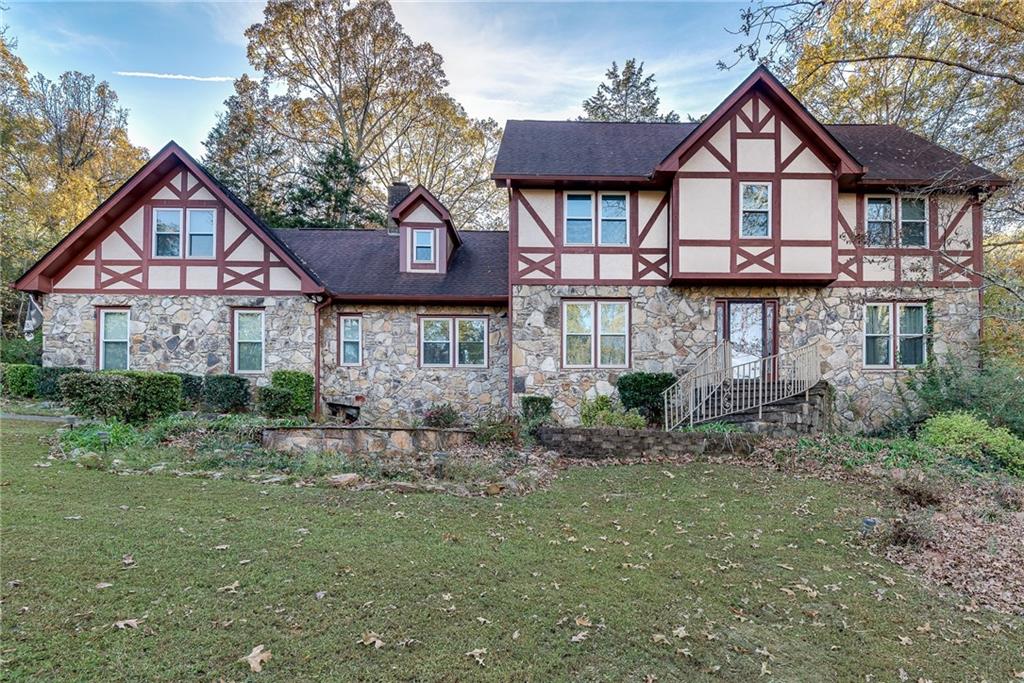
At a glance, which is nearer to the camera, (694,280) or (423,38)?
(694,280)

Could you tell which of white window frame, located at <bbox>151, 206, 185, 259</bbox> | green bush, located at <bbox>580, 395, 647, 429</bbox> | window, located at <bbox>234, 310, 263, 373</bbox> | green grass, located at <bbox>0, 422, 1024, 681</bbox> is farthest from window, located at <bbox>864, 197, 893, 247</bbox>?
white window frame, located at <bbox>151, 206, 185, 259</bbox>

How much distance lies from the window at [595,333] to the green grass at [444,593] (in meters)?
6.26

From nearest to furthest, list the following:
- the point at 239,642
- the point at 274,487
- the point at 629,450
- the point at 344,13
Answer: the point at 239,642 < the point at 274,487 < the point at 629,450 < the point at 344,13

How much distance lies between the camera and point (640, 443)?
9547 millimetres

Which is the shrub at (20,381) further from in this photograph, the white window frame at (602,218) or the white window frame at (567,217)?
the white window frame at (602,218)

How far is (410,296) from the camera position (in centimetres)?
1333

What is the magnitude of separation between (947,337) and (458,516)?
1292cm

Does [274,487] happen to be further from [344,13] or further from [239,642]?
[344,13]

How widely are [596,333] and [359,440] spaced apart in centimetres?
600

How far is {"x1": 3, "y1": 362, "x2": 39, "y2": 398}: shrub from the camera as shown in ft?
40.0

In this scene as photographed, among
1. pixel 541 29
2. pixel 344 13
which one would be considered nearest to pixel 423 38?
pixel 344 13

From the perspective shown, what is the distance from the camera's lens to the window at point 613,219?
12.5 metres

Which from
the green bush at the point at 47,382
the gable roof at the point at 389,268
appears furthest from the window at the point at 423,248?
the green bush at the point at 47,382

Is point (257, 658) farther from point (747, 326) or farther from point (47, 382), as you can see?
point (47, 382)
